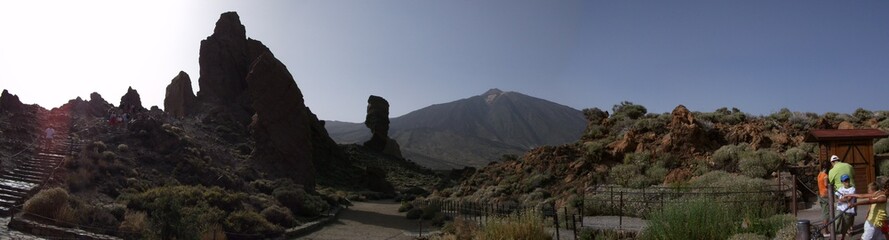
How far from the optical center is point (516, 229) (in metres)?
10.3

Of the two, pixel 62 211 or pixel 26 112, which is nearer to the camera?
pixel 62 211

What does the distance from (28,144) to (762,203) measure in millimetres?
29346

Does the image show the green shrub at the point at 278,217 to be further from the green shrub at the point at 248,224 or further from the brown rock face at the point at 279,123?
the brown rock face at the point at 279,123

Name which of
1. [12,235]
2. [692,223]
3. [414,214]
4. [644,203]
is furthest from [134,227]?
[414,214]

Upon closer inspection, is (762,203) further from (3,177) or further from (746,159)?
(3,177)

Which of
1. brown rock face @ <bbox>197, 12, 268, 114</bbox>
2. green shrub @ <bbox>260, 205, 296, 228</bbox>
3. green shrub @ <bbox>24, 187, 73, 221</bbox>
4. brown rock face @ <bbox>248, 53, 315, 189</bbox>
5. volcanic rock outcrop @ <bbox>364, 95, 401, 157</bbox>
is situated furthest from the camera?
volcanic rock outcrop @ <bbox>364, 95, 401, 157</bbox>

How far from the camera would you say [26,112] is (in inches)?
1373

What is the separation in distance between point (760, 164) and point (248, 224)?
18.2m

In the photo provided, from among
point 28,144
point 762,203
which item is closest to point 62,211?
point 28,144

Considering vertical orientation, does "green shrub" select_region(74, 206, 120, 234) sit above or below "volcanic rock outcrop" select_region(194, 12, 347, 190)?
below

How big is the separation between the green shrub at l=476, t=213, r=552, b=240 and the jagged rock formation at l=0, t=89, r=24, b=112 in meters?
34.6

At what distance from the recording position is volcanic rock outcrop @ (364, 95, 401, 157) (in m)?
83.4

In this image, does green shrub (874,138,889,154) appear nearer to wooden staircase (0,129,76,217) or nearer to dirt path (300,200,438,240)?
dirt path (300,200,438,240)

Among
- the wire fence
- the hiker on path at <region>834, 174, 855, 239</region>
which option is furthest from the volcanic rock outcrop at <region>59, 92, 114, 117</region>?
the hiker on path at <region>834, 174, 855, 239</region>
